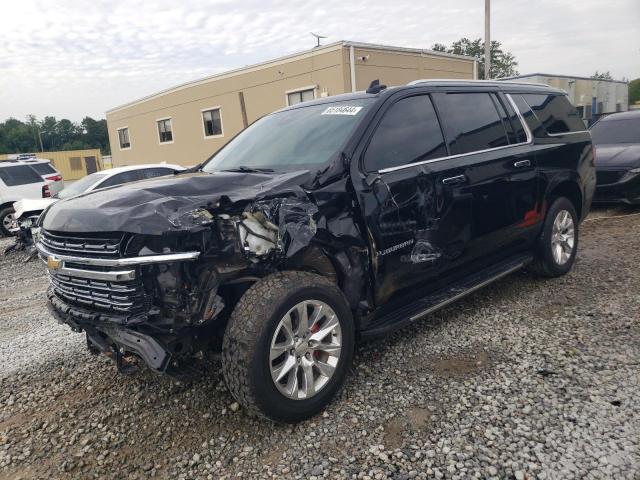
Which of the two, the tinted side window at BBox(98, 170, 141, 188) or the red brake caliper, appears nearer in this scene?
the red brake caliper

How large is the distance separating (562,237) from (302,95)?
44.1 ft

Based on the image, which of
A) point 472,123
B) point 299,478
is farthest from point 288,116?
point 299,478

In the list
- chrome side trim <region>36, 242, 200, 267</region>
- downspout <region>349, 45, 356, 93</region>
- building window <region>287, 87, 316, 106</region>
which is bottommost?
chrome side trim <region>36, 242, 200, 267</region>

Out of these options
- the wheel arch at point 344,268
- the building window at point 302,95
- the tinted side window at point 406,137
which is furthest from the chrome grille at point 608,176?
the building window at point 302,95

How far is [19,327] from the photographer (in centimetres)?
492

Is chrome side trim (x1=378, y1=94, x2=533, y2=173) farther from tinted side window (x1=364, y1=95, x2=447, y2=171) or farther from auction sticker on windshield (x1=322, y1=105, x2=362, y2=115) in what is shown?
auction sticker on windshield (x1=322, y1=105, x2=362, y2=115)

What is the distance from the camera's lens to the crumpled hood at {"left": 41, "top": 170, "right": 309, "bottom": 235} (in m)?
2.48

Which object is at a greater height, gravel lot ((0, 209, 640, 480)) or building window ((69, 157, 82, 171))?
building window ((69, 157, 82, 171))

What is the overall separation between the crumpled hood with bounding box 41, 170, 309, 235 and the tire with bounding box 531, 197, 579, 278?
9.27ft

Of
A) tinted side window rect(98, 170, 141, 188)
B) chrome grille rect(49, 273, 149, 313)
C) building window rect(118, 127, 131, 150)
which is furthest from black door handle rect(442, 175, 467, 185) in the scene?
building window rect(118, 127, 131, 150)

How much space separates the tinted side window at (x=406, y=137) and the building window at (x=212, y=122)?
18.4 m

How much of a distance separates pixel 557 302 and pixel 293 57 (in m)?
14.6

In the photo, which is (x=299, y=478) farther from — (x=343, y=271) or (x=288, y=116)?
(x=288, y=116)

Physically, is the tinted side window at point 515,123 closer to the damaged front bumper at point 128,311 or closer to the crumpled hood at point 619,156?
the damaged front bumper at point 128,311
